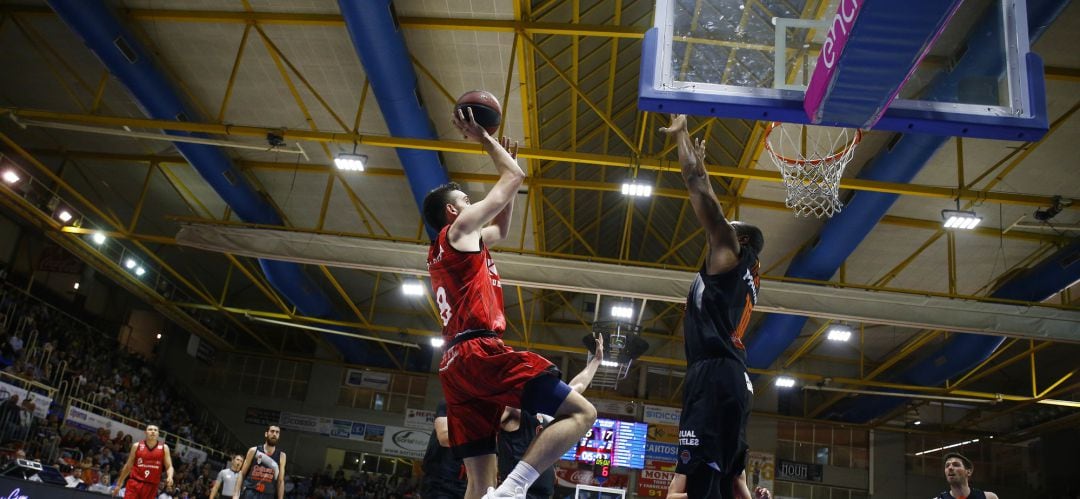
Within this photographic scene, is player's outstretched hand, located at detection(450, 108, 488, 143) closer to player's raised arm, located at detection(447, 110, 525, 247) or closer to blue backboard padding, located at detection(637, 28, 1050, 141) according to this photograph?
player's raised arm, located at detection(447, 110, 525, 247)

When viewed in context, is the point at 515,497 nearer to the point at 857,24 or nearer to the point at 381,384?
the point at 857,24

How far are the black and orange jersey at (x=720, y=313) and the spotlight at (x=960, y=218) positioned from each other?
36.4 ft

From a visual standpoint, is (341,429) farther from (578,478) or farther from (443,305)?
(443,305)

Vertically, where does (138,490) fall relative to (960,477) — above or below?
below

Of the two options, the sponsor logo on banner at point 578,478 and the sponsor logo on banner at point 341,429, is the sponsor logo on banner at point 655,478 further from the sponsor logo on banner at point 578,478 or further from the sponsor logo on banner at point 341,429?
the sponsor logo on banner at point 341,429

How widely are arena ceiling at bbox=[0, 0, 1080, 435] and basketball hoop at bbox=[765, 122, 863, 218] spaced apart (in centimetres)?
80

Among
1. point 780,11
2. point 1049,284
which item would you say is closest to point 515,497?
point 780,11

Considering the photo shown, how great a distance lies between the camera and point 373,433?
30.8 meters

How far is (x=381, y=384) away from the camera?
104 ft

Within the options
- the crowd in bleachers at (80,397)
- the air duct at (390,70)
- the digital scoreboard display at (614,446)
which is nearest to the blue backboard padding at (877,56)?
the air duct at (390,70)

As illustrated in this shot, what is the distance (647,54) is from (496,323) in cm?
313

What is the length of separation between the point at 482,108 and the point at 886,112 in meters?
3.03

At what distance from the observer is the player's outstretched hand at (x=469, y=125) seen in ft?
14.4

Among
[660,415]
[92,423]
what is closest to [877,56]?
[92,423]
